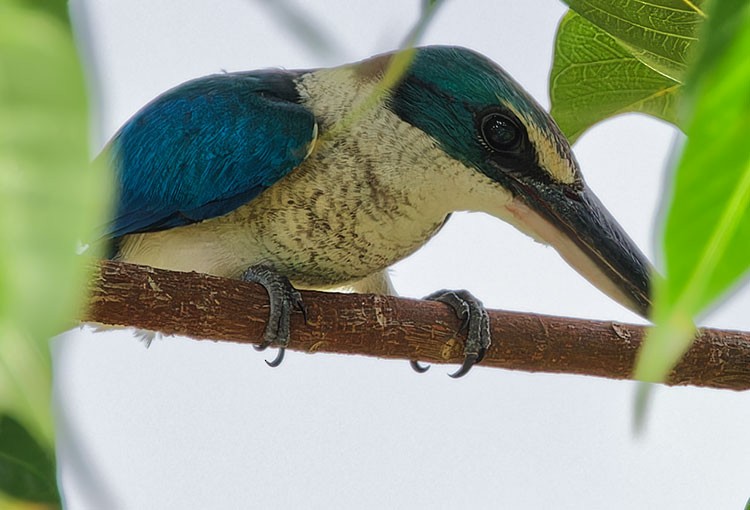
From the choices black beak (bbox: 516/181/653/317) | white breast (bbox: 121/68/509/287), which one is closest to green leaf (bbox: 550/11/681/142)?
black beak (bbox: 516/181/653/317)

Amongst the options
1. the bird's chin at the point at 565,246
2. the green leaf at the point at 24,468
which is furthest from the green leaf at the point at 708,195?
the bird's chin at the point at 565,246

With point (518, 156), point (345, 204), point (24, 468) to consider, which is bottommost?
point (24, 468)

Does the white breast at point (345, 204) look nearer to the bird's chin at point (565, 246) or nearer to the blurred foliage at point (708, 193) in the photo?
the bird's chin at point (565, 246)

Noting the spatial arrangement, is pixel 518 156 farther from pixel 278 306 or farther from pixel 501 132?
pixel 278 306

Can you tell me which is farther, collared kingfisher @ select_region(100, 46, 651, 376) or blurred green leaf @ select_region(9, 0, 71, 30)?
collared kingfisher @ select_region(100, 46, 651, 376)

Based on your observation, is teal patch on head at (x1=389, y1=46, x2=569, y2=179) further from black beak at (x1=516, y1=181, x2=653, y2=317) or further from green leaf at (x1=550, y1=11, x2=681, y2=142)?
green leaf at (x1=550, y1=11, x2=681, y2=142)

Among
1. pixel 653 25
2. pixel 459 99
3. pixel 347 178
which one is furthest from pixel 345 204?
pixel 653 25

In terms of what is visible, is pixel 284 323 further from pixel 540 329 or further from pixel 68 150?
pixel 68 150
